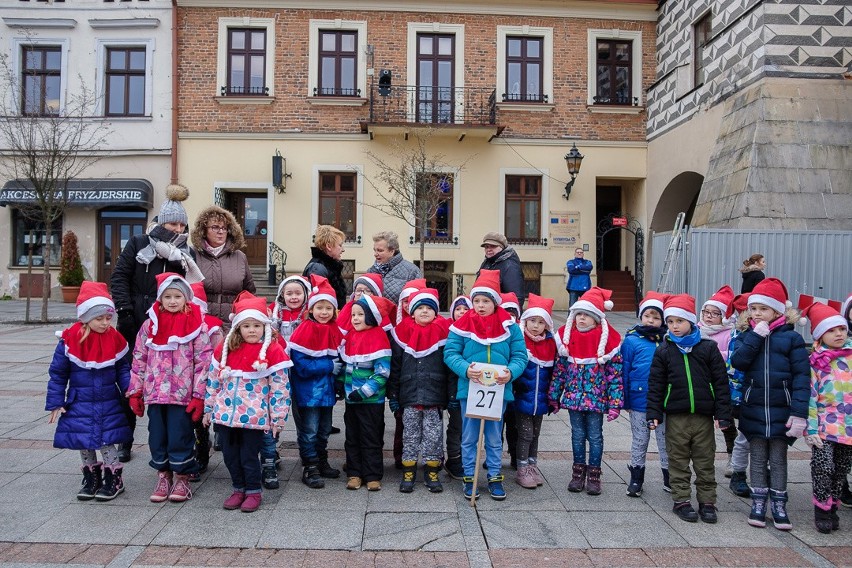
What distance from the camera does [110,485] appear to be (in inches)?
168

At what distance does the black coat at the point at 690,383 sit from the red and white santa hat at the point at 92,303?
3692mm

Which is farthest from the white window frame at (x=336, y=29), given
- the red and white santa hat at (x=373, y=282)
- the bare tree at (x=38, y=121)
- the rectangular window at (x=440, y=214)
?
the red and white santa hat at (x=373, y=282)

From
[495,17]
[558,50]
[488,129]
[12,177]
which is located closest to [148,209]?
[12,177]

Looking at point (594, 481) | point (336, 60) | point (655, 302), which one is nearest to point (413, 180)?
point (336, 60)

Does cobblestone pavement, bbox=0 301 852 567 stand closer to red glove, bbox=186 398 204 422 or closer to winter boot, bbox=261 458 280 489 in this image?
winter boot, bbox=261 458 280 489

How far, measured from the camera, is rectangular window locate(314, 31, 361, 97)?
1720cm

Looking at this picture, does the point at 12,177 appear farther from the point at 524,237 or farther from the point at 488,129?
the point at 524,237

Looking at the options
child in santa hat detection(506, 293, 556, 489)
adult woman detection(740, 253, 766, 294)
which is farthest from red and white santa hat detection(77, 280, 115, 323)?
adult woman detection(740, 253, 766, 294)

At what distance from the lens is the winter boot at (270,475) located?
4.53 metres

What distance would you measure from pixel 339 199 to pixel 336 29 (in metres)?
4.55

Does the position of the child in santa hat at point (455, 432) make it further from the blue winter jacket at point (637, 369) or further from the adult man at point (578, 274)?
the adult man at point (578, 274)

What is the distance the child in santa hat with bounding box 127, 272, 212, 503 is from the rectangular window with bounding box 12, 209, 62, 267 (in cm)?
1635

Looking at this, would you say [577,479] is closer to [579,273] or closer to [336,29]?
[579,273]

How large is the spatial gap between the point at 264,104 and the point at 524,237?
7.96m
